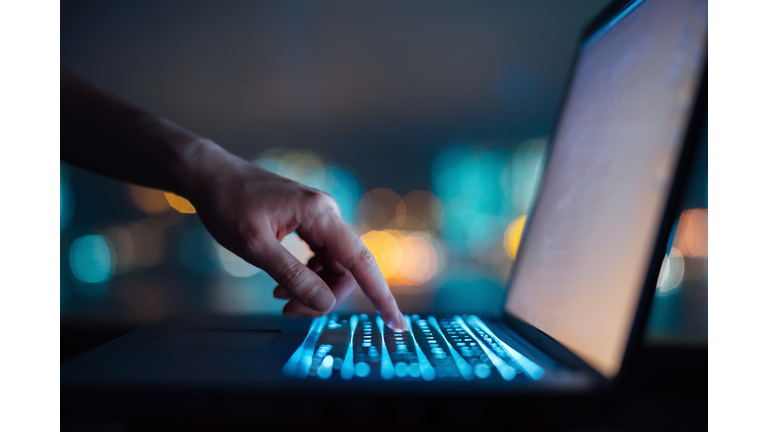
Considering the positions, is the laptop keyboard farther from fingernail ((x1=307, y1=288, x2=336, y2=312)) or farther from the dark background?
the dark background

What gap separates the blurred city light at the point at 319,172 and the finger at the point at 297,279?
3.70 feet

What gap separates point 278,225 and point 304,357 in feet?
0.87

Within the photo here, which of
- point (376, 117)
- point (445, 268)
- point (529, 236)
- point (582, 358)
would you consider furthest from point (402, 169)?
point (582, 358)

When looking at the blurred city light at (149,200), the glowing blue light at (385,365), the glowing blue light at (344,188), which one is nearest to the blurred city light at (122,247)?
the blurred city light at (149,200)

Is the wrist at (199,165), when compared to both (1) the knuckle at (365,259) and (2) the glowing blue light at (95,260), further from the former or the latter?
(2) the glowing blue light at (95,260)

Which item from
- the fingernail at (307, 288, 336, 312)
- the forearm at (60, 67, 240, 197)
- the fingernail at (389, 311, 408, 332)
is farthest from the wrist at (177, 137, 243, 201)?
the fingernail at (389, 311, 408, 332)

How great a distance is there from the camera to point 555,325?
50 cm

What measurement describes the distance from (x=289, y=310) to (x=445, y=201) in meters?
1.47

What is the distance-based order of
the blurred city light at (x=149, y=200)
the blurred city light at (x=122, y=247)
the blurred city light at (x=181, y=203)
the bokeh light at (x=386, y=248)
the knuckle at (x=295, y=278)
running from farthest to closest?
the blurred city light at (x=149, y=200)
the blurred city light at (x=122, y=247)
the bokeh light at (x=386, y=248)
the blurred city light at (x=181, y=203)
the knuckle at (x=295, y=278)

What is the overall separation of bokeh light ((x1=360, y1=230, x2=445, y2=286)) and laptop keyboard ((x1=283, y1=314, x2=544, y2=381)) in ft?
3.11

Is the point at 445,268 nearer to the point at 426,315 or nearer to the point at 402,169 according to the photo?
the point at 402,169

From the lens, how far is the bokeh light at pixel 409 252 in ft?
5.48

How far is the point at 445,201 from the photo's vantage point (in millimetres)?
2066

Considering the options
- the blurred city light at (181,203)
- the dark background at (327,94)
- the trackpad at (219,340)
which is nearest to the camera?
the trackpad at (219,340)
